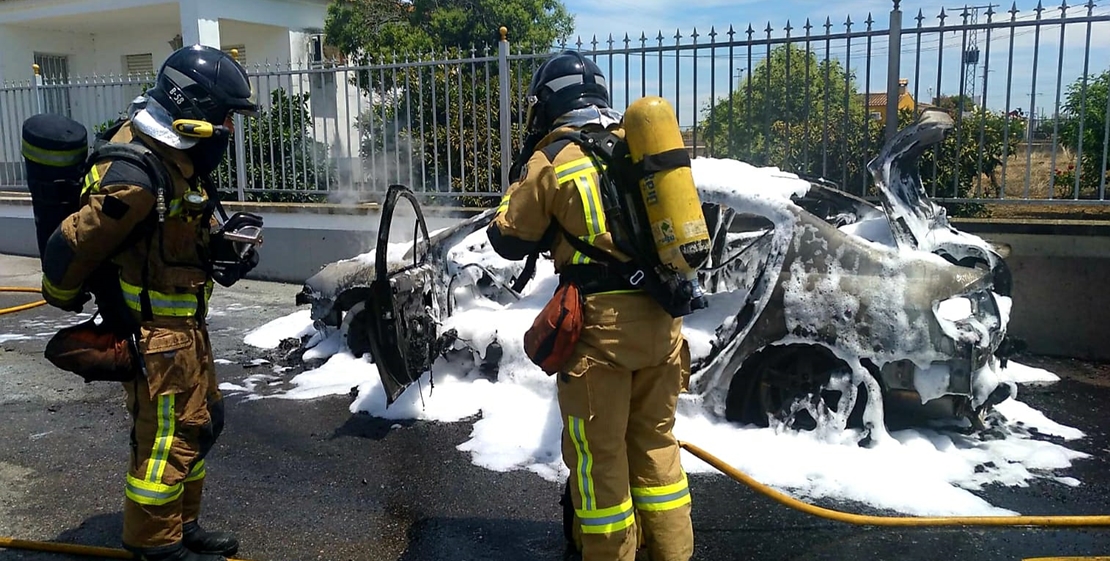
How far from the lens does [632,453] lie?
3.04m

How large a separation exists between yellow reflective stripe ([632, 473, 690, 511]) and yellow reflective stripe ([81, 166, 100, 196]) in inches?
81.0

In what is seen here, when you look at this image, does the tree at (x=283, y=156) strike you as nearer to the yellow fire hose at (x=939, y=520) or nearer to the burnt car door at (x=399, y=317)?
the burnt car door at (x=399, y=317)

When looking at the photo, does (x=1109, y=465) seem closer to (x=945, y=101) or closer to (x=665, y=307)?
(x=665, y=307)

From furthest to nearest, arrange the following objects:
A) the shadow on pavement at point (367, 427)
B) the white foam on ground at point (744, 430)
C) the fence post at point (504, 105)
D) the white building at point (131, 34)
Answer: the white building at point (131, 34) → the fence post at point (504, 105) → the shadow on pavement at point (367, 427) → the white foam on ground at point (744, 430)

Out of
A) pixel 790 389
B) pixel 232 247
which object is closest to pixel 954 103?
pixel 790 389

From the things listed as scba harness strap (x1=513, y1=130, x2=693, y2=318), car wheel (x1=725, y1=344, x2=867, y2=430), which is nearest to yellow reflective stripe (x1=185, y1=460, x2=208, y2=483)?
scba harness strap (x1=513, y1=130, x2=693, y2=318)

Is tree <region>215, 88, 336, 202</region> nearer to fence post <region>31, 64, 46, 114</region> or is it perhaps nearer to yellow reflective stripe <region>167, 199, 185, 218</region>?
fence post <region>31, 64, 46, 114</region>

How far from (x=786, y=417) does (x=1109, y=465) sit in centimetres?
154

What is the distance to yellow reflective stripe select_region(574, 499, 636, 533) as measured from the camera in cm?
284

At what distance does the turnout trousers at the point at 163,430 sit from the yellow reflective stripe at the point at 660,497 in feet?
5.18

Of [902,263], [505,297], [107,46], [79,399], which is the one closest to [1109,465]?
[902,263]

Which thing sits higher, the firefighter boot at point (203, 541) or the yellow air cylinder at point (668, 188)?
the yellow air cylinder at point (668, 188)

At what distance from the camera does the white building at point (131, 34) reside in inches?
558

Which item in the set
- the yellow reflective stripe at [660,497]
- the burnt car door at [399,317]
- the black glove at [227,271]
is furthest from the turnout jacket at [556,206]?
the burnt car door at [399,317]
